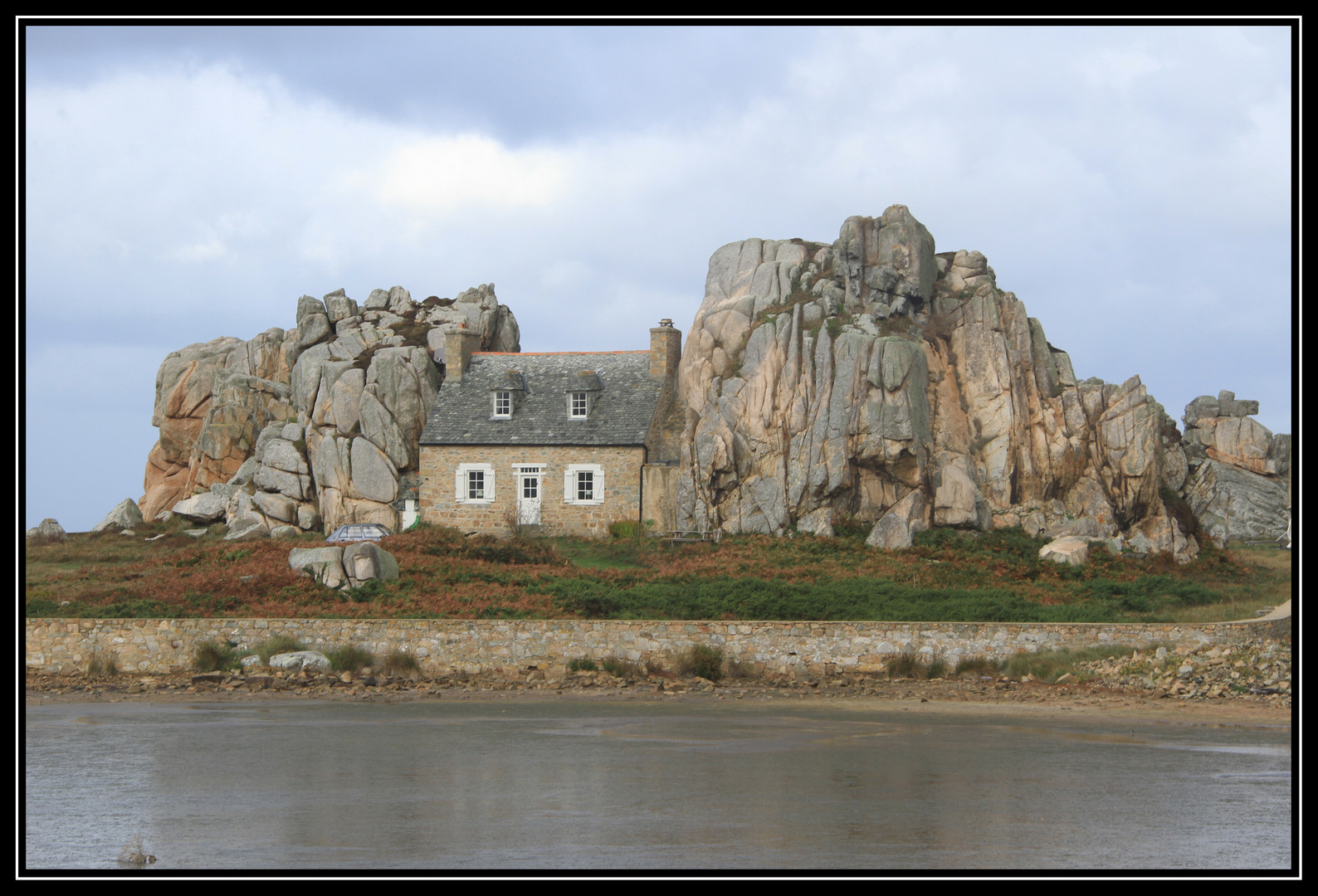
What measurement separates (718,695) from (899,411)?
17557mm

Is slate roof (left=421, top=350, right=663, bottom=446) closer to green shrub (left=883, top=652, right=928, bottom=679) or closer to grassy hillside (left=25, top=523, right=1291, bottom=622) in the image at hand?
grassy hillside (left=25, top=523, right=1291, bottom=622)

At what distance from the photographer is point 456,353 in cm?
5269

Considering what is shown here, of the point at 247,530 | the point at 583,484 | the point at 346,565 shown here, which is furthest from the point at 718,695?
the point at 247,530

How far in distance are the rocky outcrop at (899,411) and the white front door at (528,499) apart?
623 centimetres

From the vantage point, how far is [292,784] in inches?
742

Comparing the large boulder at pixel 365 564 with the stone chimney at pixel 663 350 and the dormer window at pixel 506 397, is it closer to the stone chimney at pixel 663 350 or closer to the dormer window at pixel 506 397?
the dormer window at pixel 506 397

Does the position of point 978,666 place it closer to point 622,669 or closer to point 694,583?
point 622,669

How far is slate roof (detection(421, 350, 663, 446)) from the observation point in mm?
48906

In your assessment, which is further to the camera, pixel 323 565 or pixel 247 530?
pixel 247 530

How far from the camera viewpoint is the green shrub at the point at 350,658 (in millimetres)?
30875

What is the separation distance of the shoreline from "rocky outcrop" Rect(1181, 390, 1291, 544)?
24008 millimetres

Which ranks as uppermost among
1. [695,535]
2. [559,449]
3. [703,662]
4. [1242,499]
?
[559,449]

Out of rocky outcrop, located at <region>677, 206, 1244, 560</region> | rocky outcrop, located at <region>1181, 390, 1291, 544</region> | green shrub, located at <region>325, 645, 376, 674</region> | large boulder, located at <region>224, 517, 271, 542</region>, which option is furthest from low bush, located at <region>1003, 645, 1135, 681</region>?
large boulder, located at <region>224, 517, 271, 542</region>
